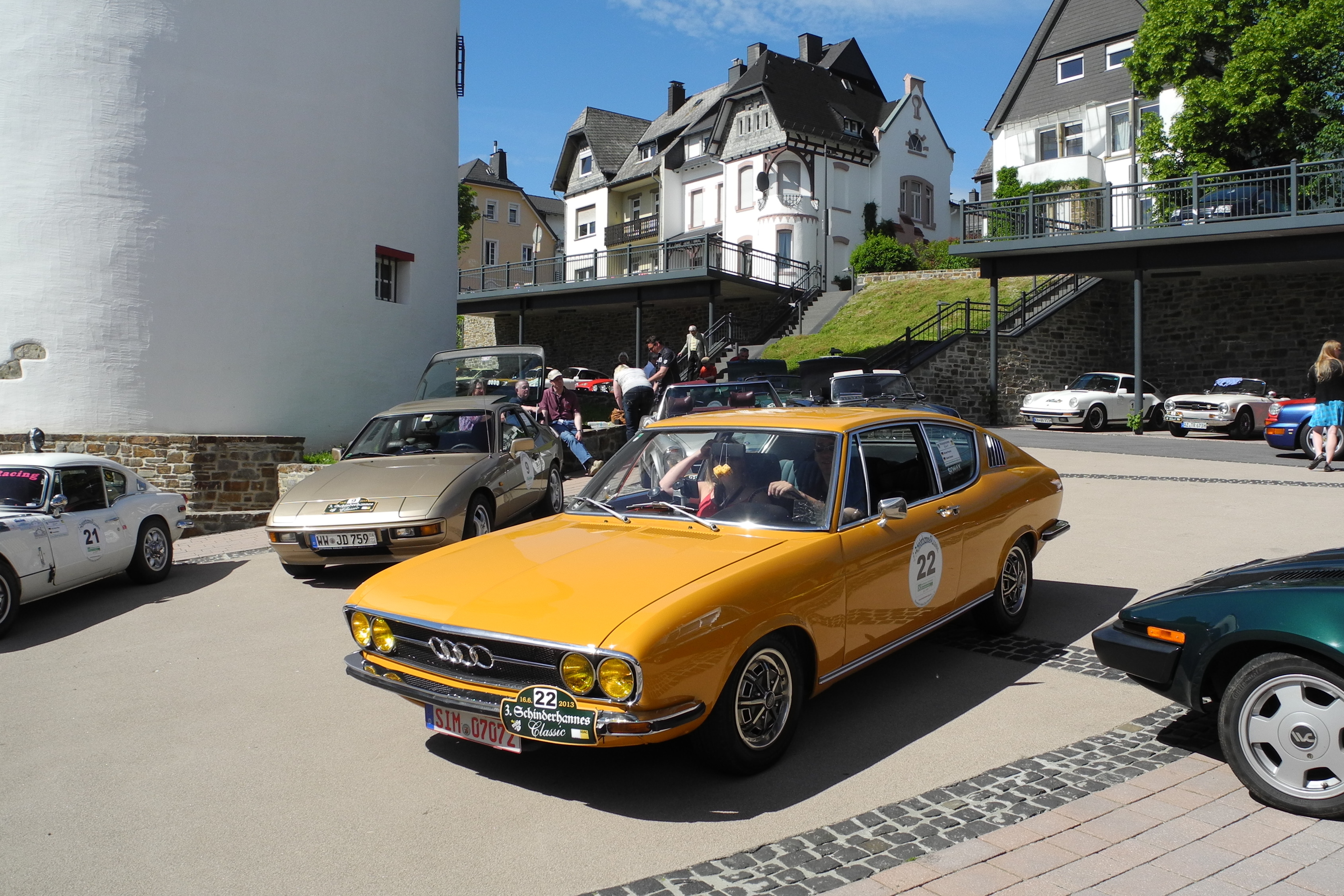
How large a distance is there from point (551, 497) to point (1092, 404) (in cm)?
1709

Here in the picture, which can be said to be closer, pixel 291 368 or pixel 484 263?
pixel 291 368

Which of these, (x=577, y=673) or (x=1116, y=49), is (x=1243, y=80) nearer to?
(x=1116, y=49)

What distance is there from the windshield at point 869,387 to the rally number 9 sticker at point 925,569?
1034 centimetres

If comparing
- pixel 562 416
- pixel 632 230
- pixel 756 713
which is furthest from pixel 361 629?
pixel 632 230

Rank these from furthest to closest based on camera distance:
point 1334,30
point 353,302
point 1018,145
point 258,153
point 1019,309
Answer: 1. point 1018,145
2. point 1019,309
3. point 1334,30
4. point 353,302
5. point 258,153

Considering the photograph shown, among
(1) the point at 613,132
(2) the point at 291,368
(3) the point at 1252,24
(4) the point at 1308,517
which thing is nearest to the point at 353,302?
(2) the point at 291,368

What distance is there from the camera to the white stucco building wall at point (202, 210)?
48.1ft

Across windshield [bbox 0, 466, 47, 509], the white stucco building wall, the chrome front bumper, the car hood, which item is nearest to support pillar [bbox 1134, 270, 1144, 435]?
the white stucco building wall

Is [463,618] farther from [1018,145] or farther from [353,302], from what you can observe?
[1018,145]

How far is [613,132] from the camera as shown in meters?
56.7

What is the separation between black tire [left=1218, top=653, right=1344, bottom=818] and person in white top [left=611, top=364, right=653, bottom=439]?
12021 millimetres

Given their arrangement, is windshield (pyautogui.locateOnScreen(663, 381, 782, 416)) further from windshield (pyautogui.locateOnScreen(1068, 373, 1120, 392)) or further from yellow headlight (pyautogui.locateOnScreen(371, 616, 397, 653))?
windshield (pyautogui.locateOnScreen(1068, 373, 1120, 392))

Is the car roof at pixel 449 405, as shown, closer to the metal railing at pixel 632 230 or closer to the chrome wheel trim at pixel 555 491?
the chrome wheel trim at pixel 555 491

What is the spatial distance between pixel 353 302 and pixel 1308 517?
15128 millimetres
